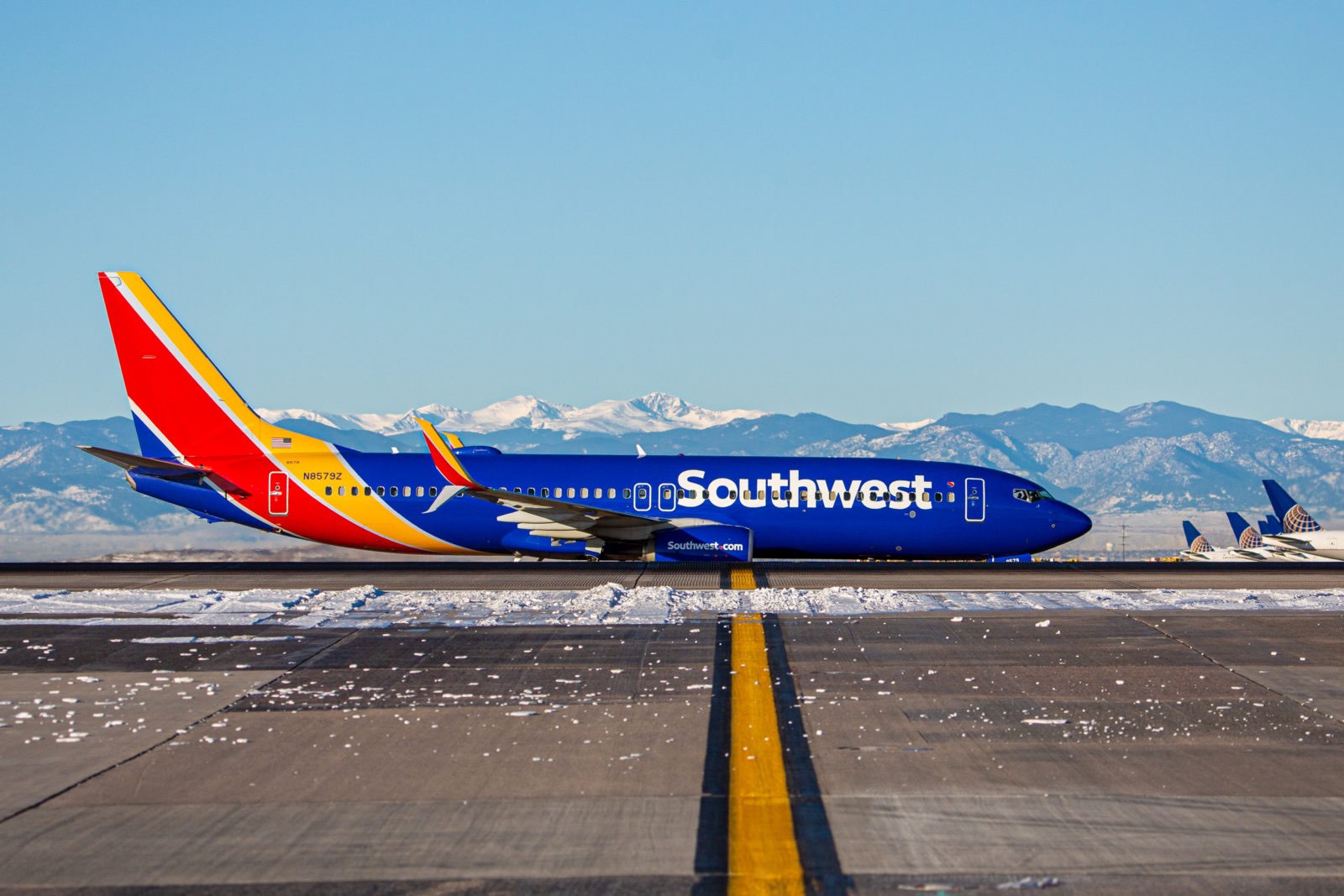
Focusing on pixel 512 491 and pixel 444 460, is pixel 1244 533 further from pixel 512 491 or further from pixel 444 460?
pixel 444 460

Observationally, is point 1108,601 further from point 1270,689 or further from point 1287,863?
point 1287,863

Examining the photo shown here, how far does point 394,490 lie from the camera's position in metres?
35.1

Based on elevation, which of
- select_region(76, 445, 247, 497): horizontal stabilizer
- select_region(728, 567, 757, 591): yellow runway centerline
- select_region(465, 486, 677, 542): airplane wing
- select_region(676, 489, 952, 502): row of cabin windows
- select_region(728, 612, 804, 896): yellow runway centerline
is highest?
select_region(76, 445, 247, 497): horizontal stabilizer

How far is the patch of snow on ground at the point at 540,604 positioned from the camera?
19156mm

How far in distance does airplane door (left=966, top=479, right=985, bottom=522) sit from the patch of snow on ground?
39.2 ft

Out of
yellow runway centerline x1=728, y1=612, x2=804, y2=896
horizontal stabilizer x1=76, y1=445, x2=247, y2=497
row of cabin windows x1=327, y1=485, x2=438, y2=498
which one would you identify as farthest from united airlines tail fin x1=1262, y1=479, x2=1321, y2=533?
yellow runway centerline x1=728, y1=612, x2=804, y2=896

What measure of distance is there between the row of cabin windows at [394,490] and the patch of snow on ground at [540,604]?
38.9 ft

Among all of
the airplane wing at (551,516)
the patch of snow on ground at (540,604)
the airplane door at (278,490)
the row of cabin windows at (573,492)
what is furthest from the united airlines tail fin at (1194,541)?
the patch of snow on ground at (540,604)

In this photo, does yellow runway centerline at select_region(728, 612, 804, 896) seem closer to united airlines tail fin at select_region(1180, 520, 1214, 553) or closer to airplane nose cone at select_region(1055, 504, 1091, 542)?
airplane nose cone at select_region(1055, 504, 1091, 542)

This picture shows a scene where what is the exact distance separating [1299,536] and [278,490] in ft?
223

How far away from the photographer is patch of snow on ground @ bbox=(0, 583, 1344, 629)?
1916cm

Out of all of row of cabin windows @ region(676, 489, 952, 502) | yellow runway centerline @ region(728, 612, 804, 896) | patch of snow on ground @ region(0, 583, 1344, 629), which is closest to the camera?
yellow runway centerline @ region(728, 612, 804, 896)

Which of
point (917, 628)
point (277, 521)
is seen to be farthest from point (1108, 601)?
point (277, 521)

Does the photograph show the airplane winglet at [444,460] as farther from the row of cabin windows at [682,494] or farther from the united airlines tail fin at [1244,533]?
the united airlines tail fin at [1244,533]
